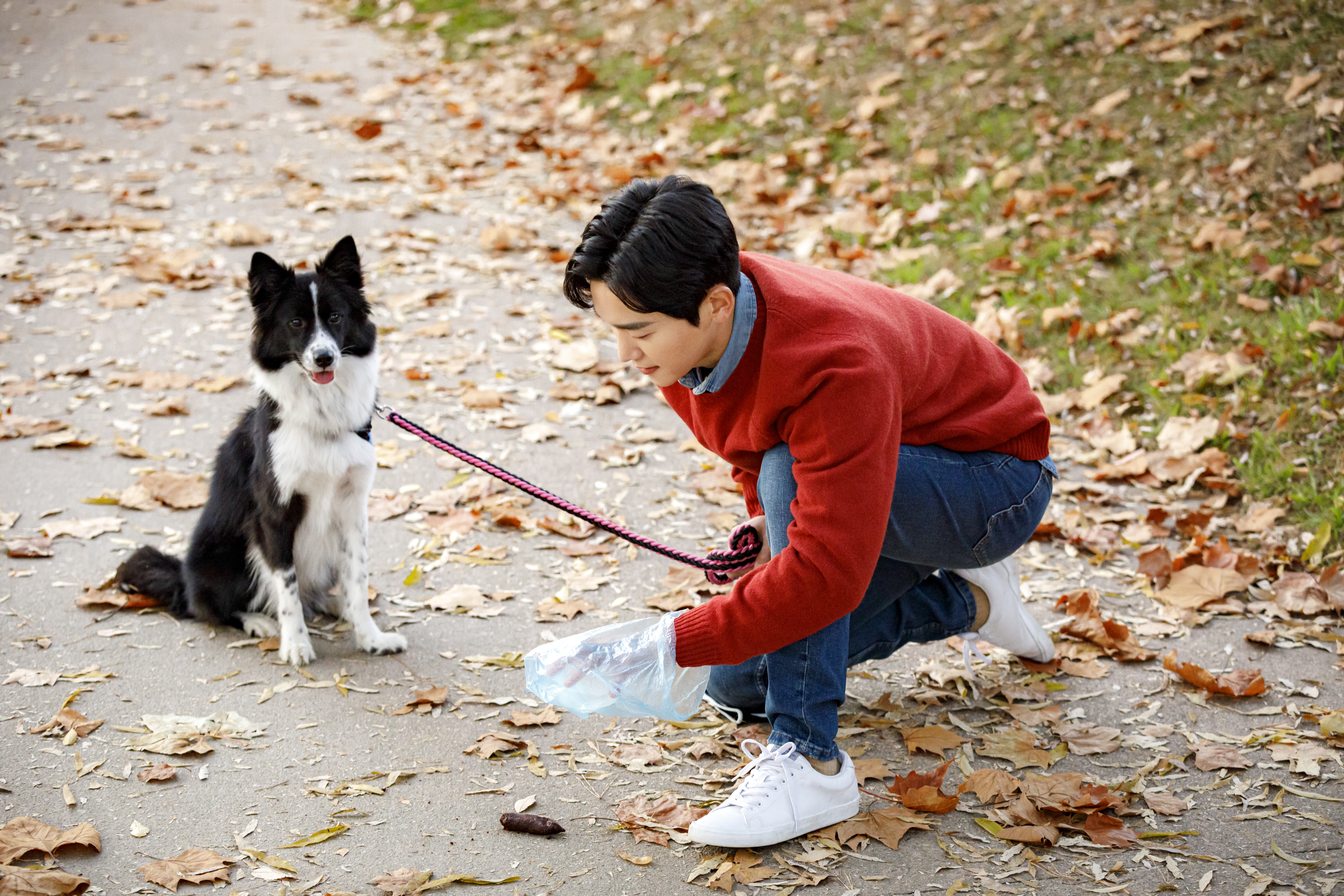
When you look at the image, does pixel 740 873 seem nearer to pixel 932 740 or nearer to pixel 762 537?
pixel 932 740

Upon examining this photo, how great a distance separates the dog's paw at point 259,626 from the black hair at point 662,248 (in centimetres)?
190

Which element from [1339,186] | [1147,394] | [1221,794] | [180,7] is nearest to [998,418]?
[1221,794]

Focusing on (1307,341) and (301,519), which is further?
(1307,341)

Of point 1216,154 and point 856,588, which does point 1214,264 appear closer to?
point 1216,154

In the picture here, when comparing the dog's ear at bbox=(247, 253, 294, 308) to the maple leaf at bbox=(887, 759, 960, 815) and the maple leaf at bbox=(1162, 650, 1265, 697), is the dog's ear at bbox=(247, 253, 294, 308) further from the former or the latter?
the maple leaf at bbox=(1162, 650, 1265, 697)

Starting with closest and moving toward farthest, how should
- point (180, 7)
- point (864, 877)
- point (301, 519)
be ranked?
point (864, 877) < point (301, 519) < point (180, 7)

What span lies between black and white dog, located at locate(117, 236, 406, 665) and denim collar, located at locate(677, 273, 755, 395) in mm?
1336

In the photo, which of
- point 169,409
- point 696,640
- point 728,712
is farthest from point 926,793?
point 169,409

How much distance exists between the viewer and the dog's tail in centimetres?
356

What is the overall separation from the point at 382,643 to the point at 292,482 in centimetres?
61

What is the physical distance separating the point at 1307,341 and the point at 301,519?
425 cm

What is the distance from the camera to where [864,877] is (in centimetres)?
248

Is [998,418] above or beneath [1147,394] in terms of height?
above

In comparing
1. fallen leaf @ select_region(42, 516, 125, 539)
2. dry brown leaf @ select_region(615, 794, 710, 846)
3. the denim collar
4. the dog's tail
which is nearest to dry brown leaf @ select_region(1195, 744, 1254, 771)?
dry brown leaf @ select_region(615, 794, 710, 846)
